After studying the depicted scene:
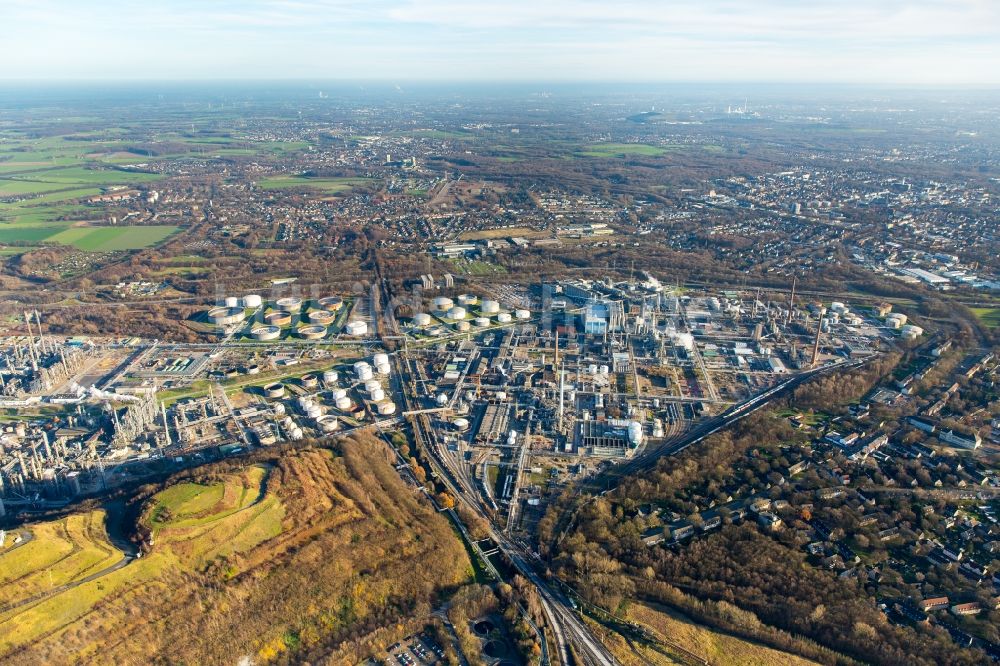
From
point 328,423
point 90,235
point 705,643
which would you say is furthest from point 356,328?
point 90,235

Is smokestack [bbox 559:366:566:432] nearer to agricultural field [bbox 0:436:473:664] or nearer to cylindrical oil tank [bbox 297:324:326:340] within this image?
agricultural field [bbox 0:436:473:664]

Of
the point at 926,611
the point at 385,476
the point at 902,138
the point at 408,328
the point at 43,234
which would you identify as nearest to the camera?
the point at 926,611

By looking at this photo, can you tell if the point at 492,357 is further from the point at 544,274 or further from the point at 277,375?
the point at 544,274

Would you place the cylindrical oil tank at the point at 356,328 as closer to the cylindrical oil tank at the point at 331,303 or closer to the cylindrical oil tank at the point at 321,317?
the cylindrical oil tank at the point at 321,317

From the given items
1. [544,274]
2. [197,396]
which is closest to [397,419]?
[197,396]

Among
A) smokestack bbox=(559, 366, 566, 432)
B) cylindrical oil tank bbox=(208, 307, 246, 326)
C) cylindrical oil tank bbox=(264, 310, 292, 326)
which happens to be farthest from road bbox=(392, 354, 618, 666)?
cylindrical oil tank bbox=(208, 307, 246, 326)
